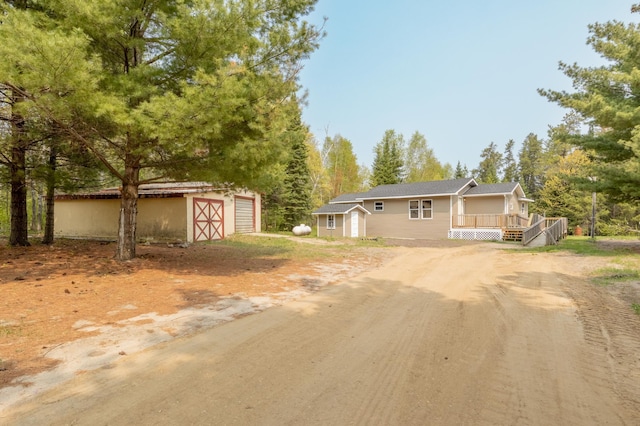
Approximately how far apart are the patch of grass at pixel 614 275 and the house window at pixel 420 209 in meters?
14.9

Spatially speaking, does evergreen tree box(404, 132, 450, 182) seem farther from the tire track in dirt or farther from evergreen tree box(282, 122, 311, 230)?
the tire track in dirt

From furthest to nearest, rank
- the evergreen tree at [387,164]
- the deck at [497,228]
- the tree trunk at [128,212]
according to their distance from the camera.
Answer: the evergreen tree at [387,164] → the deck at [497,228] → the tree trunk at [128,212]

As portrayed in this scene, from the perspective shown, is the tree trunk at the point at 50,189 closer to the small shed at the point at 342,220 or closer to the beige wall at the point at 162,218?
the beige wall at the point at 162,218

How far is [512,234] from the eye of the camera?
70.3 ft

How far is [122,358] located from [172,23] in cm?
638

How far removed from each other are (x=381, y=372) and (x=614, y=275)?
8142 millimetres

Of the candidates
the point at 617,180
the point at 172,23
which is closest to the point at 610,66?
the point at 617,180

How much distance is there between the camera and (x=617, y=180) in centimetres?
1356

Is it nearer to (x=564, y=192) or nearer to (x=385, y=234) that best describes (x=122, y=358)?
(x=385, y=234)

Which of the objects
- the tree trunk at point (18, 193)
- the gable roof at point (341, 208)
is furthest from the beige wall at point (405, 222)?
the tree trunk at point (18, 193)

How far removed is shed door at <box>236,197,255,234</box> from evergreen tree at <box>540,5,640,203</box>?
16402mm

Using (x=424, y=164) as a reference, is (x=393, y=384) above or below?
below

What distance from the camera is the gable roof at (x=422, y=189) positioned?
76.8 feet

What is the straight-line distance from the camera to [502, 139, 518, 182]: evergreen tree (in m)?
58.6
